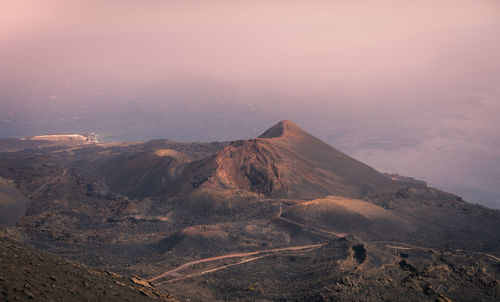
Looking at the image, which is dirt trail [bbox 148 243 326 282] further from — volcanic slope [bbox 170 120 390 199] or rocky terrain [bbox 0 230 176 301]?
volcanic slope [bbox 170 120 390 199]

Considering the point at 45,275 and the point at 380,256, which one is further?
the point at 380,256

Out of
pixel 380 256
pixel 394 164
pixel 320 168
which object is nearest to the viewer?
pixel 380 256

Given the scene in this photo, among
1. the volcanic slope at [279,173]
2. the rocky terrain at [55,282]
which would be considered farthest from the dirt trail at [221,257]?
the volcanic slope at [279,173]

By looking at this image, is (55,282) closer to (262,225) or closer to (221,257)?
(221,257)

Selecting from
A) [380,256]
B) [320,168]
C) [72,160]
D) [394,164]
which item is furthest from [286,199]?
[394,164]

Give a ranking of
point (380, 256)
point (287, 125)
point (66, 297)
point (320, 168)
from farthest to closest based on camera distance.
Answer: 1. point (287, 125)
2. point (320, 168)
3. point (380, 256)
4. point (66, 297)

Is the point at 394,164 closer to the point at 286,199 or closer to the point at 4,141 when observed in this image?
the point at 286,199

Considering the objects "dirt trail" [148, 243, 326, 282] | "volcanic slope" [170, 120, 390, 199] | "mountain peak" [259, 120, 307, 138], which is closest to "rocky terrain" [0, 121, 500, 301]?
"dirt trail" [148, 243, 326, 282]

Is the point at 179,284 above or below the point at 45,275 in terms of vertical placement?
below
